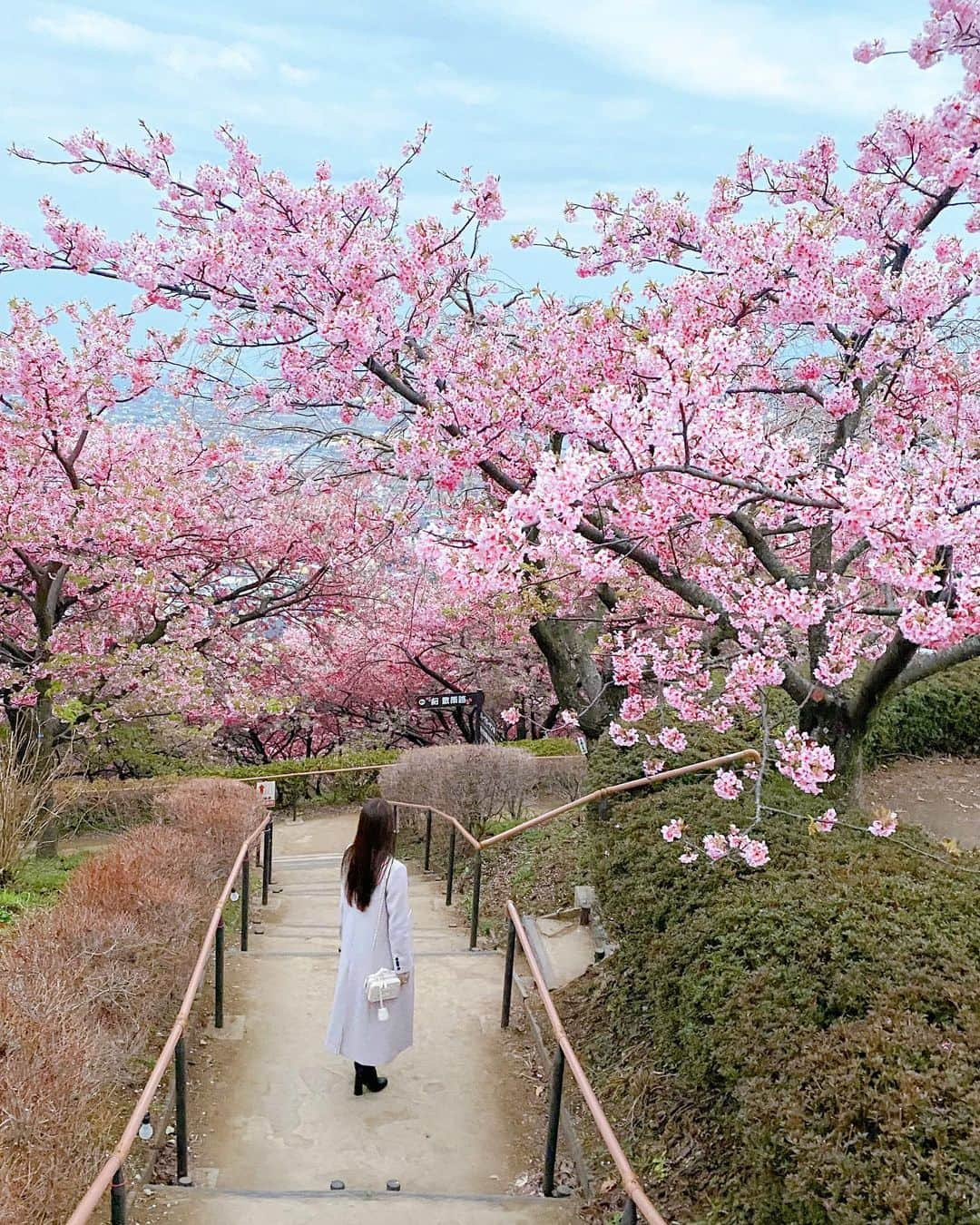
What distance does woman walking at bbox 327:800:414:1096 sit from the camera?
4152mm

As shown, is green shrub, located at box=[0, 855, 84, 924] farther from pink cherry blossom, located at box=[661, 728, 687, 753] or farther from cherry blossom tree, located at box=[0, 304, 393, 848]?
pink cherry blossom, located at box=[661, 728, 687, 753]

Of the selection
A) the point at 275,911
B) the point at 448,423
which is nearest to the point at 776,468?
the point at 448,423

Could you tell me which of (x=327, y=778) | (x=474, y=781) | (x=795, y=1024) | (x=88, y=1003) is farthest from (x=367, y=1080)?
(x=327, y=778)

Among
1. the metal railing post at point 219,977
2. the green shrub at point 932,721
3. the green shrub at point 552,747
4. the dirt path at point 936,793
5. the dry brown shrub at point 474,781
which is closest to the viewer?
the metal railing post at point 219,977

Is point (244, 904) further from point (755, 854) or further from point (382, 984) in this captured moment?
point (755, 854)

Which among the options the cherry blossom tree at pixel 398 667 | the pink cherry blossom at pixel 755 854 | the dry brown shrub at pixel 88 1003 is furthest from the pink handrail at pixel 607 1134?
the cherry blossom tree at pixel 398 667

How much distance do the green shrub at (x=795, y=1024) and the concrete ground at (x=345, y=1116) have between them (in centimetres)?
55

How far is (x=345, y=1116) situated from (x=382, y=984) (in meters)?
0.56

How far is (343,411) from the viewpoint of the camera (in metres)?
6.53

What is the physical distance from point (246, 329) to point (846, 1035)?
5.00 metres

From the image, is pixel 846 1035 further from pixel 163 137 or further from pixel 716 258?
pixel 163 137

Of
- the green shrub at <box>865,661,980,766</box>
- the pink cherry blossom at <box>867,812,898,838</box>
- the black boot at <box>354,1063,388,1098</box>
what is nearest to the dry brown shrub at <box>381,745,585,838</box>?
the green shrub at <box>865,661,980,766</box>

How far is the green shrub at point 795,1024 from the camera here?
7.29 ft

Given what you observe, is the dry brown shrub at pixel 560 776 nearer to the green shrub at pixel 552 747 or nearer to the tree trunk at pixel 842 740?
the green shrub at pixel 552 747
